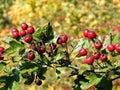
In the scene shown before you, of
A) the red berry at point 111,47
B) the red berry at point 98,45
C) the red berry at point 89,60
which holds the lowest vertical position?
the red berry at point 89,60

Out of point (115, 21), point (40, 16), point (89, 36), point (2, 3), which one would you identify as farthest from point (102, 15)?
point (89, 36)

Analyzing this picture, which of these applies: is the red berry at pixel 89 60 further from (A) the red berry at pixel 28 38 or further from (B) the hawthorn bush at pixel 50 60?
(A) the red berry at pixel 28 38

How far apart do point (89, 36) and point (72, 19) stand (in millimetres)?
6011

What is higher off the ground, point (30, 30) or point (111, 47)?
point (30, 30)

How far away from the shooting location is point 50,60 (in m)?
2.22

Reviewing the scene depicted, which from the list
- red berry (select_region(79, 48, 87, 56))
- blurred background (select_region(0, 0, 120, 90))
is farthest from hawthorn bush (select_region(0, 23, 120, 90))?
blurred background (select_region(0, 0, 120, 90))

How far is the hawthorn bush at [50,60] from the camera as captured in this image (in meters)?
2.13

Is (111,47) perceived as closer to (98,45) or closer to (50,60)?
(98,45)

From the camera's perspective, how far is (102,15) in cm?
816

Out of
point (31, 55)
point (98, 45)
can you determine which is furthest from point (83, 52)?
point (31, 55)

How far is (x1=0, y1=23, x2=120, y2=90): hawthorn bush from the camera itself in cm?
213

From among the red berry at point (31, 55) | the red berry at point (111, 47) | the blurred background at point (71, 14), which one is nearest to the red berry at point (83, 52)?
the red berry at point (111, 47)

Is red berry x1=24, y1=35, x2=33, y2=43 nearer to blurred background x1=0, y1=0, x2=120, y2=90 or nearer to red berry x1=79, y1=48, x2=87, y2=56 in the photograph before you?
red berry x1=79, y1=48, x2=87, y2=56

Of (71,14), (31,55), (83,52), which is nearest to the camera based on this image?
(31,55)
